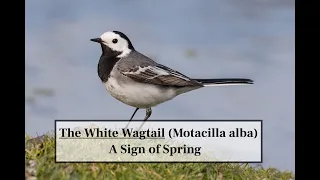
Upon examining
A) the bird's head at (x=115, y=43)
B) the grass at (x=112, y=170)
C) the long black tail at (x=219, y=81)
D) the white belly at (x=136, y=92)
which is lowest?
the grass at (x=112, y=170)

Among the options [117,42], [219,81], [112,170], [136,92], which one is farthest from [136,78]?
[112,170]

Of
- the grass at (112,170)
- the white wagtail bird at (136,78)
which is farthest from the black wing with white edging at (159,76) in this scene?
the grass at (112,170)

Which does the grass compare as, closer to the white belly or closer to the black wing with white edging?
the white belly

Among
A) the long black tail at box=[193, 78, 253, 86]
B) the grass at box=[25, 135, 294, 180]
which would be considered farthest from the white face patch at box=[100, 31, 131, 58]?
the grass at box=[25, 135, 294, 180]

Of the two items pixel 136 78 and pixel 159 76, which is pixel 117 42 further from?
pixel 159 76

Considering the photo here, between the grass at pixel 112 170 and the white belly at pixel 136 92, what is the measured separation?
62 centimetres

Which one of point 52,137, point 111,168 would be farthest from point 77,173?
point 52,137

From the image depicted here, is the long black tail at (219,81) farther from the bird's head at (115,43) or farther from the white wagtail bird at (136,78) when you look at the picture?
the bird's head at (115,43)

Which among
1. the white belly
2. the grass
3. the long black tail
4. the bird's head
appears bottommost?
the grass

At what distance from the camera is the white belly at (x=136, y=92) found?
5.30m

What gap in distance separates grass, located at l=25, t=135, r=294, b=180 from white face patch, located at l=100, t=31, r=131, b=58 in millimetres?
1036

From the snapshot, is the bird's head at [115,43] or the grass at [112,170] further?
the bird's head at [115,43]

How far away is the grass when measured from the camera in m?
4.79

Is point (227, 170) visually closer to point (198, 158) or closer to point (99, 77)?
point (198, 158)
